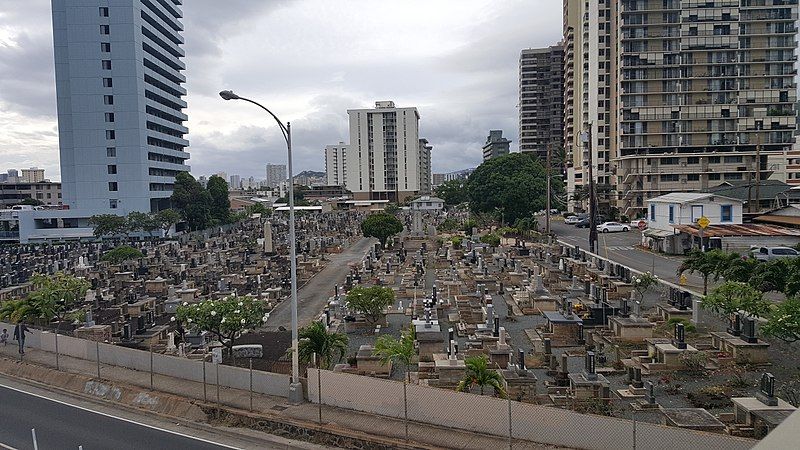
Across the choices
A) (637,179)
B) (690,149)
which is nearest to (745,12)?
(690,149)

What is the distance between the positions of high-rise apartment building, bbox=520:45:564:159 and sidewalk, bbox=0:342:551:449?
125387mm

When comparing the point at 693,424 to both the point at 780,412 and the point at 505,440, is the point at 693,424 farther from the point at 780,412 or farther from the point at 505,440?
the point at 505,440

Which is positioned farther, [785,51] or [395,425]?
[785,51]

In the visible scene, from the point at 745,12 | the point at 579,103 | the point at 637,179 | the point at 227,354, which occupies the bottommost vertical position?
the point at 227,354

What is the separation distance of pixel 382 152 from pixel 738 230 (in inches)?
4073

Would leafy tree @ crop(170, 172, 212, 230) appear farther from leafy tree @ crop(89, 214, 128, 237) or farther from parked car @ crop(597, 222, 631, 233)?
parked car @ crop(597, 222, 631, 233)

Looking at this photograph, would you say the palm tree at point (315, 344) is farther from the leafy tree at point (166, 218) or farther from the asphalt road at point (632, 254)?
the leafy tree at point (166, 218)

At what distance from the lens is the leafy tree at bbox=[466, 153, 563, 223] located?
204 ft

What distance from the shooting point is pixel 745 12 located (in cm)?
6750

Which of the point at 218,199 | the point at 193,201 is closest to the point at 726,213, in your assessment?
the point at 193,201

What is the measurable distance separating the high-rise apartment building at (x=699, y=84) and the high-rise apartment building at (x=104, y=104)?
2407 inches

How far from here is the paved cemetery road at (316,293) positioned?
2548 cm

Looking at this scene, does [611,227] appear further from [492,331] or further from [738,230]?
[492,331]

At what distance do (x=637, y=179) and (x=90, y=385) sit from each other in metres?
64.3
